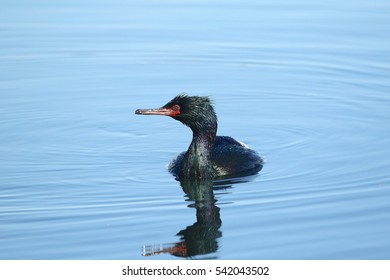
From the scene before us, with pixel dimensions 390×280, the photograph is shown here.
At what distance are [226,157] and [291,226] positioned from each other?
2.98 meters

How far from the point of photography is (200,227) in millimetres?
12039

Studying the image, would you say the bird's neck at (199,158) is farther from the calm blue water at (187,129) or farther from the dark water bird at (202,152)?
the calm blue water at (187,129)

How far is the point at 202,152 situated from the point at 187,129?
9.12ft

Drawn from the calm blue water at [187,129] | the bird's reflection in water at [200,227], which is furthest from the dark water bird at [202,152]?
the calm blue water at [187,129]

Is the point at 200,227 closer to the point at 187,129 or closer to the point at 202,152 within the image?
the point at 202,152

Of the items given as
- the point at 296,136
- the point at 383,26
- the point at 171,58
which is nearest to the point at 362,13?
the point at 383,26

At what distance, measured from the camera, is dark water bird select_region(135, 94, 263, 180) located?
46.1ft

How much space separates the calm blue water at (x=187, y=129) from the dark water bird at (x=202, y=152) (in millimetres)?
335

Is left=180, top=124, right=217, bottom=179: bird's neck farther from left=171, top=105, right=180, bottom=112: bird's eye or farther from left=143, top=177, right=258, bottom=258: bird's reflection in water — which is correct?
left=171, top=105, right=180, bottom=112: bird's eye

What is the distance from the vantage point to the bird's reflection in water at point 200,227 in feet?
36.6

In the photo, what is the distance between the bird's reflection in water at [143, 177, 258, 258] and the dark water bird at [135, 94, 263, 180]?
197 mm

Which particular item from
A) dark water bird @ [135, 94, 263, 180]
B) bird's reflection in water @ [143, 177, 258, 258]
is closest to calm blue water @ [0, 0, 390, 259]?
bird's reflection in water @ [143, 177, 258, 258]

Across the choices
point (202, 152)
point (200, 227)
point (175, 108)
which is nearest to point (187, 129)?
point (202, 152)

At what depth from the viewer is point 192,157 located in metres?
14.2
